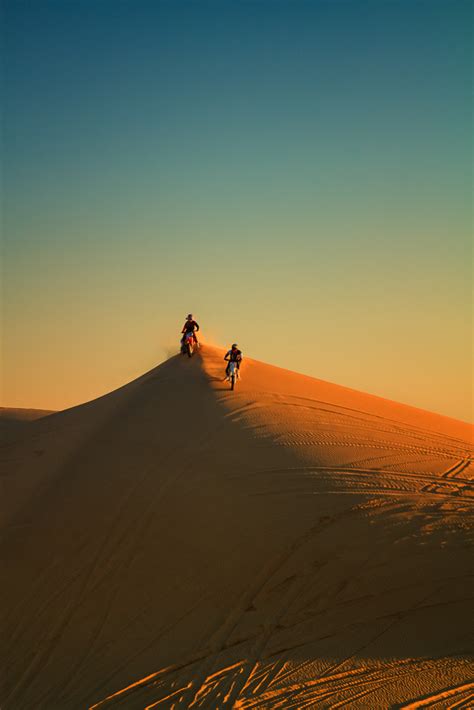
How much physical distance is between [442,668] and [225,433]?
27.2 feet

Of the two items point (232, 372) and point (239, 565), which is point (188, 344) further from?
point (239, 565)

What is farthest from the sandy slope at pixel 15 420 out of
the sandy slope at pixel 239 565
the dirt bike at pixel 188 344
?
the dirt bike at pixel 188 344

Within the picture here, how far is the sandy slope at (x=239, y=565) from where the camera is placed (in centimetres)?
1124

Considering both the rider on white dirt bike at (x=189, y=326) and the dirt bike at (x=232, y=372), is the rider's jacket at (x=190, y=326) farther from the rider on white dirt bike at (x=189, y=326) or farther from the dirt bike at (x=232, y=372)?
the dirt bike at (x=232, y=372)

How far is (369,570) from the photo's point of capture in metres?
13.3

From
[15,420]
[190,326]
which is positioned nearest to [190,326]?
[190,326]

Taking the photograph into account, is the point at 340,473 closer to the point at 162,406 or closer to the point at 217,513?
the point at 217,513

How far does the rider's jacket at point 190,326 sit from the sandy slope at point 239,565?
15.2 feet

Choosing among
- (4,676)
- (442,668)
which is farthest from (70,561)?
(442,668)

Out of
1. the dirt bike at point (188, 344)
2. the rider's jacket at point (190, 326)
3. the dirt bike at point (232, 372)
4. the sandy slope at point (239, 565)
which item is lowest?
the sandy slope at point (239, 565)

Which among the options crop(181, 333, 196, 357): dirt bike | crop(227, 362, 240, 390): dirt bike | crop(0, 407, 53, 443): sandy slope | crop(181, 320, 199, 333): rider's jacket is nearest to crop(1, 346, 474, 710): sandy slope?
crop(227, 362, 240, 390): dirt bike

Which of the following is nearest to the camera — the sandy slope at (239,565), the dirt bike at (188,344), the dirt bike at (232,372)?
the sandy slope at (239,565)

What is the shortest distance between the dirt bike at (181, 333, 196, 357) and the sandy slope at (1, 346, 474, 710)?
489 cm

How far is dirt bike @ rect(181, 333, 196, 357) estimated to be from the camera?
2442cm
